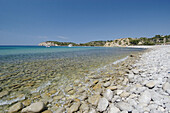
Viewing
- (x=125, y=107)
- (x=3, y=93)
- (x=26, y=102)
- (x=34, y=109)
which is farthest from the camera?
(x=3, y=93)

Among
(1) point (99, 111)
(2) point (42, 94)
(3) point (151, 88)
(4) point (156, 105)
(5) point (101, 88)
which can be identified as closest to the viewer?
(4) point (156, 105)

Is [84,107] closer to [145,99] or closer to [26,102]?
[145,99]

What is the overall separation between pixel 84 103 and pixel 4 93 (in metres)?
4.25

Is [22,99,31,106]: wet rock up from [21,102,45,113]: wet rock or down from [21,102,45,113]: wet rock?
down

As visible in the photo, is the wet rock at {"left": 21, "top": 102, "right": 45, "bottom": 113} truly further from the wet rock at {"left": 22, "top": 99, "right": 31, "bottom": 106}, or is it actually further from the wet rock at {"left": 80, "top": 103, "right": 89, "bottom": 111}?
the wet rock at {"left": 80, "top": 103, "right": 89, "bottom": 111}

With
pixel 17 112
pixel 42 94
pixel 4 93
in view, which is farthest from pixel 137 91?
pixel 4 93

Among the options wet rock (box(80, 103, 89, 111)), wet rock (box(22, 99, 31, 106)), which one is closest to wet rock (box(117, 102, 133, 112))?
wet rock (box(80, 103, 89, 111))

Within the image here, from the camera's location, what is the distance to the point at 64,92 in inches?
165

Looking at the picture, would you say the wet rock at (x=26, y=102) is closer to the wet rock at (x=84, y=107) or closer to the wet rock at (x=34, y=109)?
the wet rock at (x=34, y=109)

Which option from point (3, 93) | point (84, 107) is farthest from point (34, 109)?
point (3, 93)

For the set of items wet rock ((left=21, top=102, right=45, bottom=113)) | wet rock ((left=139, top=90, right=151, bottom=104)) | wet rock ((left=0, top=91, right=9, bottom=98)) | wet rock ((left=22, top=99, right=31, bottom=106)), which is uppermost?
wet rock ((left=139, top=90, right=151, bottom=104))

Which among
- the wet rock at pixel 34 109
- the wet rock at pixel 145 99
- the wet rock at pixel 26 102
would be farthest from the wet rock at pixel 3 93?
the wet rock at pixel 145 99

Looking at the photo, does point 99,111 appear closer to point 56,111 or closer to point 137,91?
point 56,111

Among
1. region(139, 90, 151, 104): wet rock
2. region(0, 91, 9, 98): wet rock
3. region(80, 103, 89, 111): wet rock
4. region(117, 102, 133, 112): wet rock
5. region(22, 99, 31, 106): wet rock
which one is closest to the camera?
region(117, 102, 133, 112): wet rock
